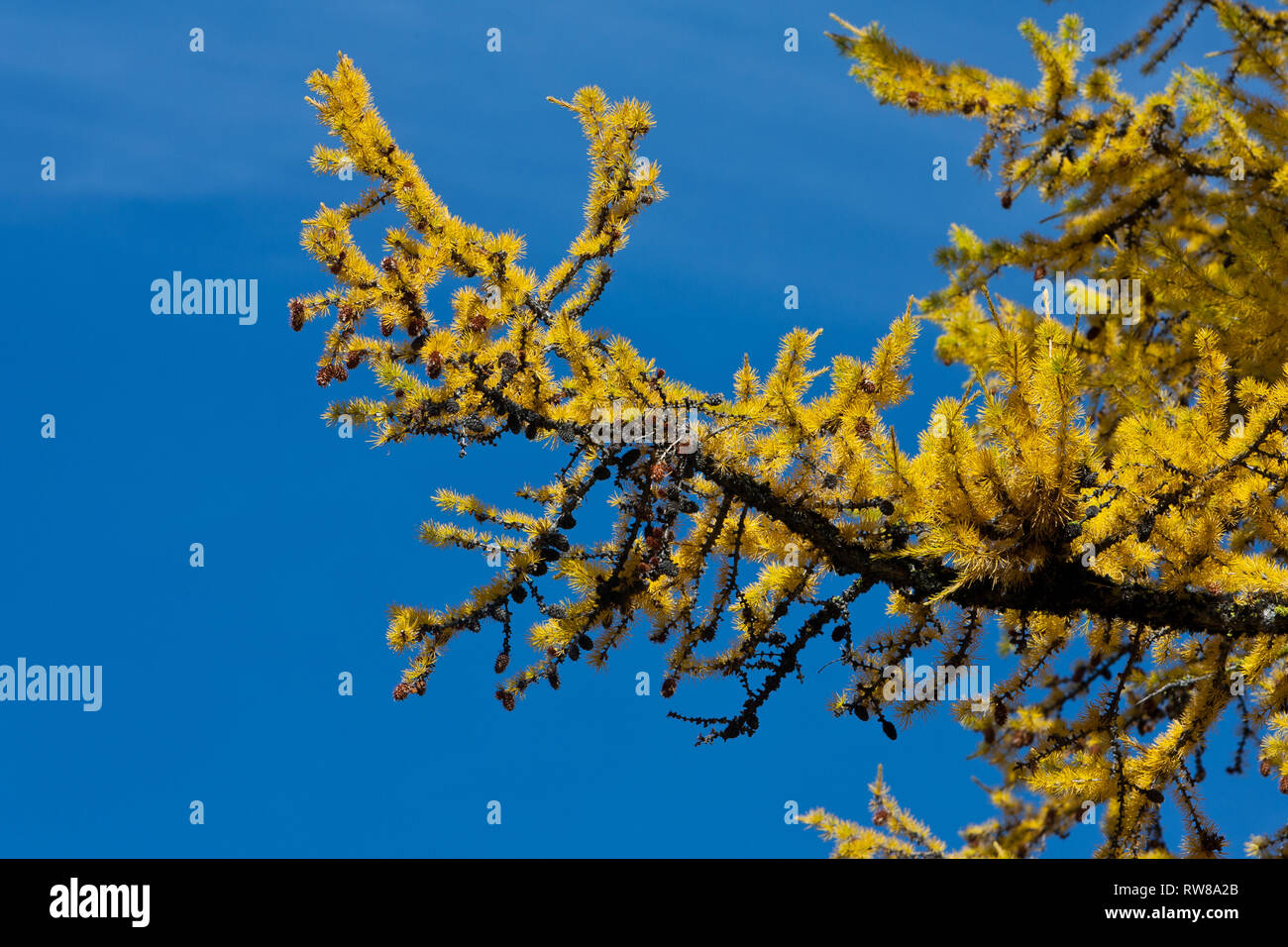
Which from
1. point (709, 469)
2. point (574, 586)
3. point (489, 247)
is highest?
point (489, 247)

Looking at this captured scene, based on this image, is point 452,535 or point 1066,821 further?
point 1066,821

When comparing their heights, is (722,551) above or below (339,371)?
below

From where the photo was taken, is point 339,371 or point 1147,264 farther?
point 1147,264

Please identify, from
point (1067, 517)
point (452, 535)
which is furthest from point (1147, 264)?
A: point (452, 535)

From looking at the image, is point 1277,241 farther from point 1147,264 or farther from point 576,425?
point 576,425

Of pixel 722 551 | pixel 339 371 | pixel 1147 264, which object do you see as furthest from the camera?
pixel 1147 264

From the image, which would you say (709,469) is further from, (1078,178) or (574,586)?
(1078,178)

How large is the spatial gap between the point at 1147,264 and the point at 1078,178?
0.81 metres
